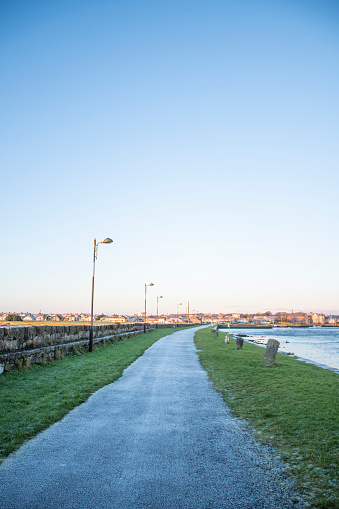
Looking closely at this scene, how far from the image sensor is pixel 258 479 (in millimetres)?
3973

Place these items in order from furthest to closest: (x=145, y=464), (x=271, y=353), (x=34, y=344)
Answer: (x=34, y=344), (x=271, y=353), (x=145, y=464)

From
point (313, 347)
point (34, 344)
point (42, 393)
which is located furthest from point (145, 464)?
point (313, 347)

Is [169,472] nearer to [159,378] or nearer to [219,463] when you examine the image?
[219,463]

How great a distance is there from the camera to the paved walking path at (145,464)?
351cm

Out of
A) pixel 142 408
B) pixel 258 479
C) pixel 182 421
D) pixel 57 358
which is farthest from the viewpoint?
pixel 57 358

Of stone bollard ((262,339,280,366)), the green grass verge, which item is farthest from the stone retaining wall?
stone bollard ((262,339,280,366))

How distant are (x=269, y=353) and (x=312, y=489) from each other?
11.0 m

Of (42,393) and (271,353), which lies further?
(271,353)

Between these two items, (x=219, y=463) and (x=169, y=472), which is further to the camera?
(x=219, y=463)

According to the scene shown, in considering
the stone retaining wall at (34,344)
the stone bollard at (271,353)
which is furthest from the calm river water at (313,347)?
the stone retaining wall at (34,344)

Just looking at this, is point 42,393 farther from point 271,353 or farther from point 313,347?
point 313,347

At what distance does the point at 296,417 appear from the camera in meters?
6.53

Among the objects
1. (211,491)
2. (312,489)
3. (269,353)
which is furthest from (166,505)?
(269,353)

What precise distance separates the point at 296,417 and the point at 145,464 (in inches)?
135
